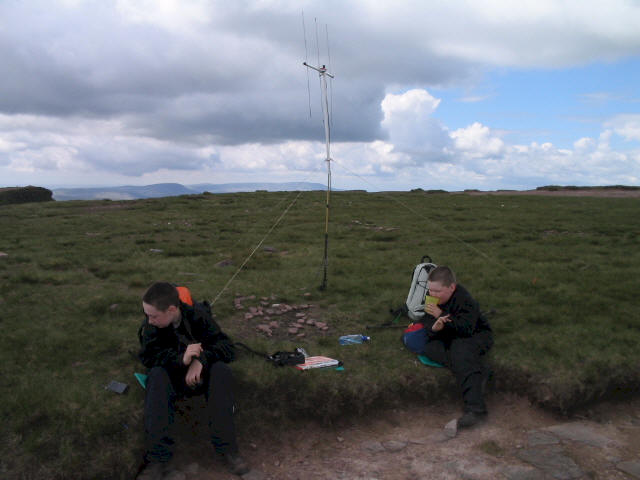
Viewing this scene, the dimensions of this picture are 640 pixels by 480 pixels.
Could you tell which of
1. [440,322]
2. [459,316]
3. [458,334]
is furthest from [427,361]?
[459,316]

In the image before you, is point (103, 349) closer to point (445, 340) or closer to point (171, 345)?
point (171, 345)

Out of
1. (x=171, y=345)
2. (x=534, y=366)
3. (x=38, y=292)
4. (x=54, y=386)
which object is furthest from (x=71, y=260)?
(x=534, y=366)

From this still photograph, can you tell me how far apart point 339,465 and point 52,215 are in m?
23.6

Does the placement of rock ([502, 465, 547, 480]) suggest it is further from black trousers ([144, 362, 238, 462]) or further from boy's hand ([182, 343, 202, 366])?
boy's hand ([182, 343, 202, 366])

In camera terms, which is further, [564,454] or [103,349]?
[103,349]

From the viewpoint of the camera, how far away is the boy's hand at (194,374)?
5.32 meters

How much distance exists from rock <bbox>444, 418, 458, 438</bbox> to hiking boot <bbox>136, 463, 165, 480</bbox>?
361 cm

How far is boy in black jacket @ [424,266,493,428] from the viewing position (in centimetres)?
632

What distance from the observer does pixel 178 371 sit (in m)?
5.54

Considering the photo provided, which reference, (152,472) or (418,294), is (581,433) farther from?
(152,472)

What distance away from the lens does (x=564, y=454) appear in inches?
A: 210

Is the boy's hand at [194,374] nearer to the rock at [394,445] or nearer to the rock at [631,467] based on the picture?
the rock at [394,445]

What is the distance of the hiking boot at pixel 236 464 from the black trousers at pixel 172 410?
57 mm

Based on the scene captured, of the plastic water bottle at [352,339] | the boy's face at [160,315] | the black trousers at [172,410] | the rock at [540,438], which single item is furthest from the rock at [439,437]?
the boy's face at [160,315]
